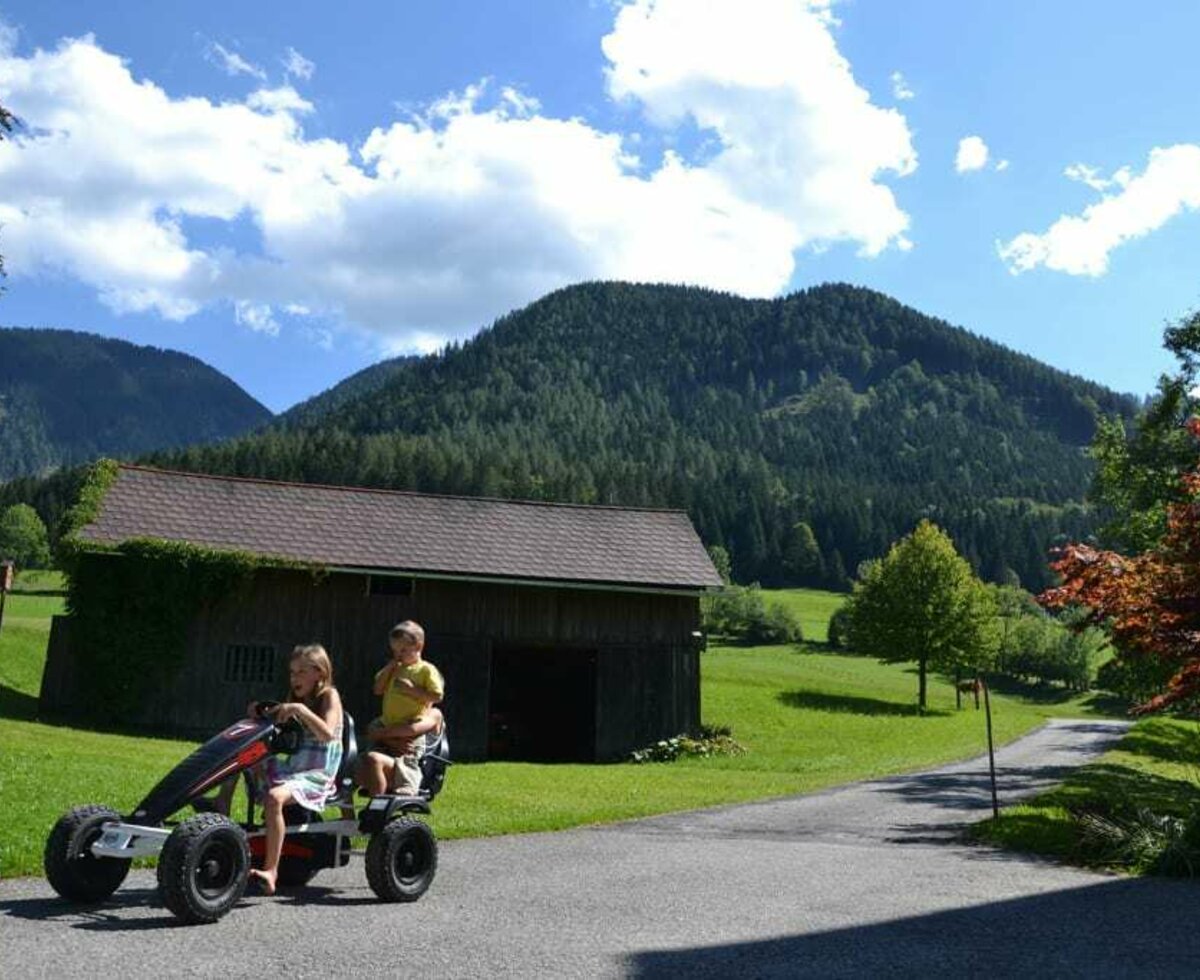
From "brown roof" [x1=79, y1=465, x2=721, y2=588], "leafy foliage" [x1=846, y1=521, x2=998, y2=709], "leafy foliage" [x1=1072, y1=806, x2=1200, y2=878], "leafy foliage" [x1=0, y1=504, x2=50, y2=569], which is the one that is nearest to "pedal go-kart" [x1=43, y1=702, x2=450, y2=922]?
"leafy foliage" [x1=1072, y1=806, x2=1200, y2=878]

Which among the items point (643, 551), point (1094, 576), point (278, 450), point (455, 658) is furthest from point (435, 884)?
point (278, 450)

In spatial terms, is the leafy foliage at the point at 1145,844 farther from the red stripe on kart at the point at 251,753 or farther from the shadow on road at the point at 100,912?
the shadow on road at the point at 100,912

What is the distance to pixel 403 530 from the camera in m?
31.9

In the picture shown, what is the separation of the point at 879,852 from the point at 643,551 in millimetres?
21352

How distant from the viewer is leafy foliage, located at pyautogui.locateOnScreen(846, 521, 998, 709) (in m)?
55.6

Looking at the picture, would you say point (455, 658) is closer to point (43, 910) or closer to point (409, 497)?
point (409, 497)

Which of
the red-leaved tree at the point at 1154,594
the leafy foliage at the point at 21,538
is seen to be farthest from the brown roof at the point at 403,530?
the leafy foliage at the point at 21,538

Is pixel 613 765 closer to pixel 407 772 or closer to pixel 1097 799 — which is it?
pixel 1097 799

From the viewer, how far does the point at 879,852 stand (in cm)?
1248

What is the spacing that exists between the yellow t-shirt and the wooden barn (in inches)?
→ 823

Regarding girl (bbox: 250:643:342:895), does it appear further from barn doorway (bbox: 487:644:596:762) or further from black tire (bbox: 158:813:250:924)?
barn doorway (bbox: 487:644:596:762)

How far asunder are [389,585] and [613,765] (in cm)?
823

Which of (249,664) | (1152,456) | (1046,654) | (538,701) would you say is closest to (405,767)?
(249,664)

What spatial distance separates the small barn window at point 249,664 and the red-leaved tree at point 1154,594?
20.3 meters
